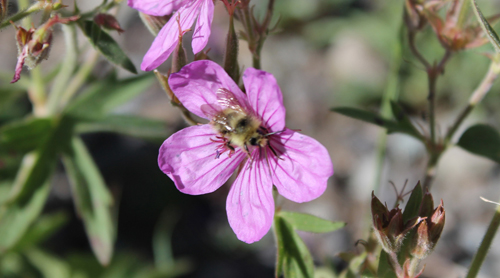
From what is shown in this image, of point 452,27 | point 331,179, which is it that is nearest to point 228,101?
point 452,27

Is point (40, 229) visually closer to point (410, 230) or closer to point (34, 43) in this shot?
point (34, 43)

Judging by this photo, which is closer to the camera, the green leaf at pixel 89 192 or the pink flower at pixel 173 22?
the pink flower at pixel 173 22

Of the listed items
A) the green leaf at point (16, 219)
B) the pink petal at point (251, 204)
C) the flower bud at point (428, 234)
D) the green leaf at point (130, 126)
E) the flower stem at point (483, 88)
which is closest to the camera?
the flower bud at point (428, 234)

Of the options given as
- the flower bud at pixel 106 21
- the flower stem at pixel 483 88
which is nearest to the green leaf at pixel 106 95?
the flower bud at pixel 106 21

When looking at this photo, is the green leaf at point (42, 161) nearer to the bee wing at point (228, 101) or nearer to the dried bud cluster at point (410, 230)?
the bee wing at point (228, 101)

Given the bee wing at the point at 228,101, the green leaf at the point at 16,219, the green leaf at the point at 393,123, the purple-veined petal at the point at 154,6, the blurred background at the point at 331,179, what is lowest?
the blurred background at the point at 331,179

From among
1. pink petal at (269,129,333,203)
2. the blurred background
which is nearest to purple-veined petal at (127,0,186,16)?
pink petal at (269,129,333,203)

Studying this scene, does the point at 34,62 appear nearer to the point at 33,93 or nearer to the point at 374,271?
the point at 33,93
